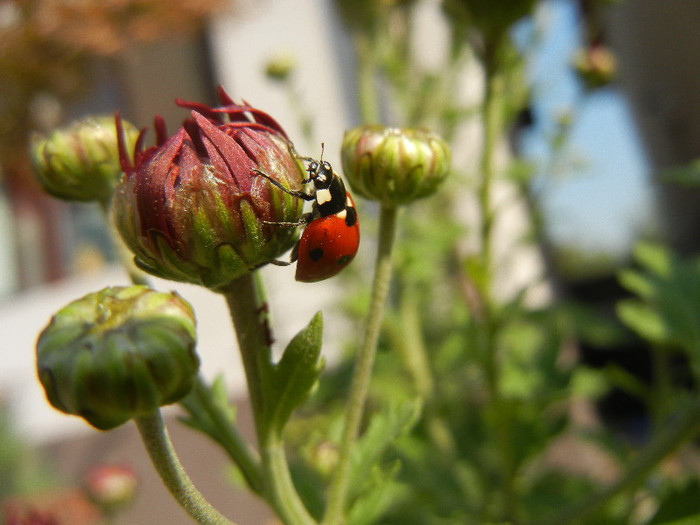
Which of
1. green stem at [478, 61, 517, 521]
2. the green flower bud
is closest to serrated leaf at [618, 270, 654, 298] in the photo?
green stem at [478, 61, 517, 521]

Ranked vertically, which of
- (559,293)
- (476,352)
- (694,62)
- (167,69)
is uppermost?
(167,69)

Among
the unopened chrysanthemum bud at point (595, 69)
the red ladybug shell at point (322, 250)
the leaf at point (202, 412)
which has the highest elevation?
the unopened chrysanthemum bud at point (595, 69)

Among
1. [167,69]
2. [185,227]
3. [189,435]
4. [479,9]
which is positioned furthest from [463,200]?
[167,69]

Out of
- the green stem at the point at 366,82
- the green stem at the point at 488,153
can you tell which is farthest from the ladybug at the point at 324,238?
the green stem at the point at 366,82

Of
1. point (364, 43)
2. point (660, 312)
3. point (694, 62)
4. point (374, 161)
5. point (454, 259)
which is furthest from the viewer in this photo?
point (454, 259)

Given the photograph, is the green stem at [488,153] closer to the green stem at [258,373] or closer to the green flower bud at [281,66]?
the green stem at [258,373]

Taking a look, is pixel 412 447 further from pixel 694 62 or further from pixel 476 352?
pixel 694 62
